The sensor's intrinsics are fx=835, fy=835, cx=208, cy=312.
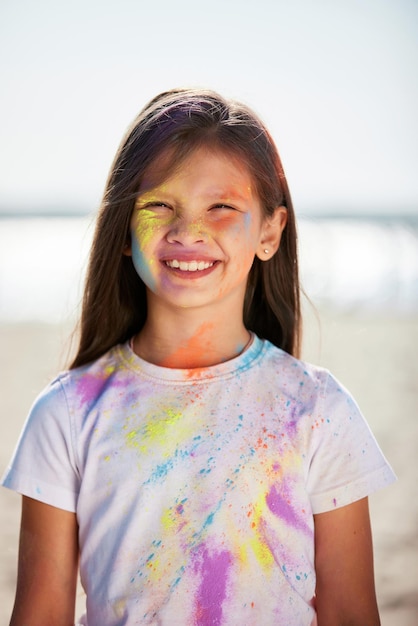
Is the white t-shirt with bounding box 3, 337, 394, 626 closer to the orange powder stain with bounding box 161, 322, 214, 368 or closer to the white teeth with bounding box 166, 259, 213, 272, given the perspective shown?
the orange powder stain with bounding box 161, 322, 214, 368

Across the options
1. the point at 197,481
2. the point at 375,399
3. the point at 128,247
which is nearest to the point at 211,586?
the point at 197,481

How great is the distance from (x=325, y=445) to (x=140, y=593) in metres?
0.60

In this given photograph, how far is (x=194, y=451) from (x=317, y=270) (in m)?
8.95

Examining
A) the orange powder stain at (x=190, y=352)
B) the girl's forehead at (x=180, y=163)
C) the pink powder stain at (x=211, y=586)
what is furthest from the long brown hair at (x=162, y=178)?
the pink powder stain at (x=211, y=586)

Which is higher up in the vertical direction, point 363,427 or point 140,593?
point 363,427

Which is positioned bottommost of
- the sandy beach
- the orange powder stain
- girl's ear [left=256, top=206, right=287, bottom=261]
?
the sandy beach

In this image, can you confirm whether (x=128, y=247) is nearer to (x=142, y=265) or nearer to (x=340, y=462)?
(x=142, y=265)

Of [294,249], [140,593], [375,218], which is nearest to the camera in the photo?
[140,593]

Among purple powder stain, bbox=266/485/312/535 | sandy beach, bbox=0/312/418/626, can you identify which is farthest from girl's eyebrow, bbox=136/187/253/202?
purple powder stain, bbox=266/485/312/535

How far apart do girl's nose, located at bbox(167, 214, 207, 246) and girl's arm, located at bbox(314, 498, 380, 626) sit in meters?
0.79

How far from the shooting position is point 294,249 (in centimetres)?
253

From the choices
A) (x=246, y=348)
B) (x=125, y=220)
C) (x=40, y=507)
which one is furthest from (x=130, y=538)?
(x=125, y=220)

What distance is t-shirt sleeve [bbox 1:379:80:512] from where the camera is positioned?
216cm

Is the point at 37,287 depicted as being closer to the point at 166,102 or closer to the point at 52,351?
the point at 52,351
